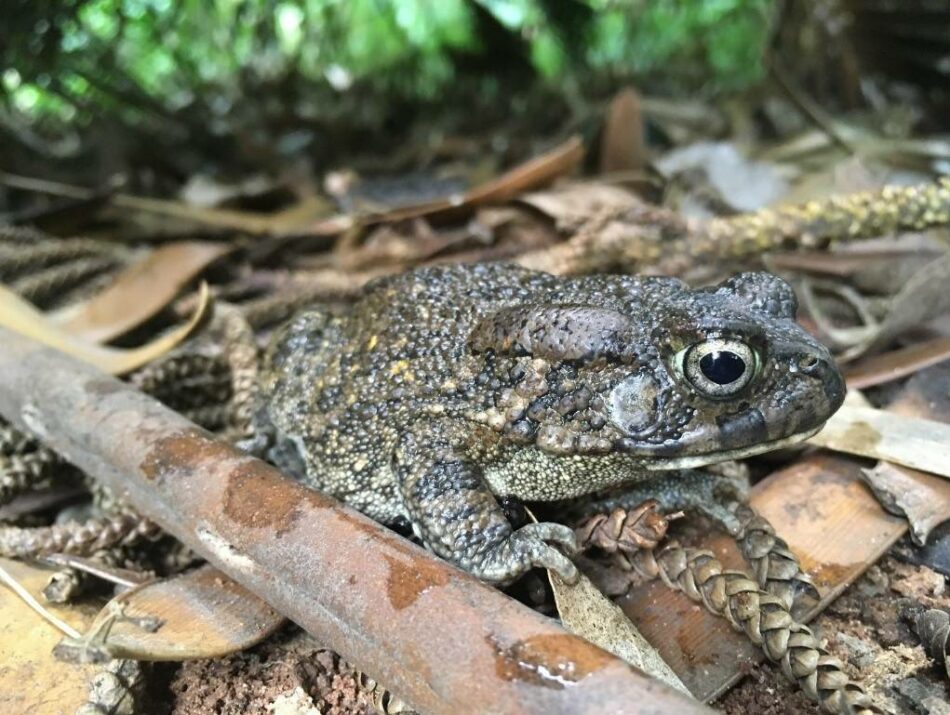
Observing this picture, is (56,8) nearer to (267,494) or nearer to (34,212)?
(34,212)

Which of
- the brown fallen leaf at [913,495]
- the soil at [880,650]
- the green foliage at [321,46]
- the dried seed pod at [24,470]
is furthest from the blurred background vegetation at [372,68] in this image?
the soil at [880,650]

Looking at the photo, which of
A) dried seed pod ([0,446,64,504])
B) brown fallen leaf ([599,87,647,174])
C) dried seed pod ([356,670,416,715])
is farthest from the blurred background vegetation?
dried seed pod ([356,670,416,715])

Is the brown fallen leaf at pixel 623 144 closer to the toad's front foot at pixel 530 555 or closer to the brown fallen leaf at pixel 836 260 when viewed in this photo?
the brown fallen leaf at pixel 836 260

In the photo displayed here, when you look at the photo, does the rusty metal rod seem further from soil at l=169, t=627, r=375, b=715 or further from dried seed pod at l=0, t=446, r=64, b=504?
soil at l=169, t=627, r=375, b=715

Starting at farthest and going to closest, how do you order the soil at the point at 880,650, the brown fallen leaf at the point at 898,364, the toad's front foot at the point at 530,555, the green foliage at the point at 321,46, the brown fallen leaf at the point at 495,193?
the green foliage at the point at 321,46, the brown fallen leaf at the point at 495,193, the brown fallen leaf at the point at 898,364, the toad's front foot at the point at 530,555, the soil at the point at 880,650

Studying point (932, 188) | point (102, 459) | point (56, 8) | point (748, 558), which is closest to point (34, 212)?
point (56, 8)

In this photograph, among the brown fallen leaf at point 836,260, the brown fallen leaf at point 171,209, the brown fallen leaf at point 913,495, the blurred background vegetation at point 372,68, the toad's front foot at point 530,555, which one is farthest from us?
the blurred background vegetation at point 372,68

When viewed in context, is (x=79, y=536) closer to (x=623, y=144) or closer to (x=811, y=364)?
(x=811, y=364)

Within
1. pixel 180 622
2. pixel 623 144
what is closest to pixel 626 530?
pixel 180 622
